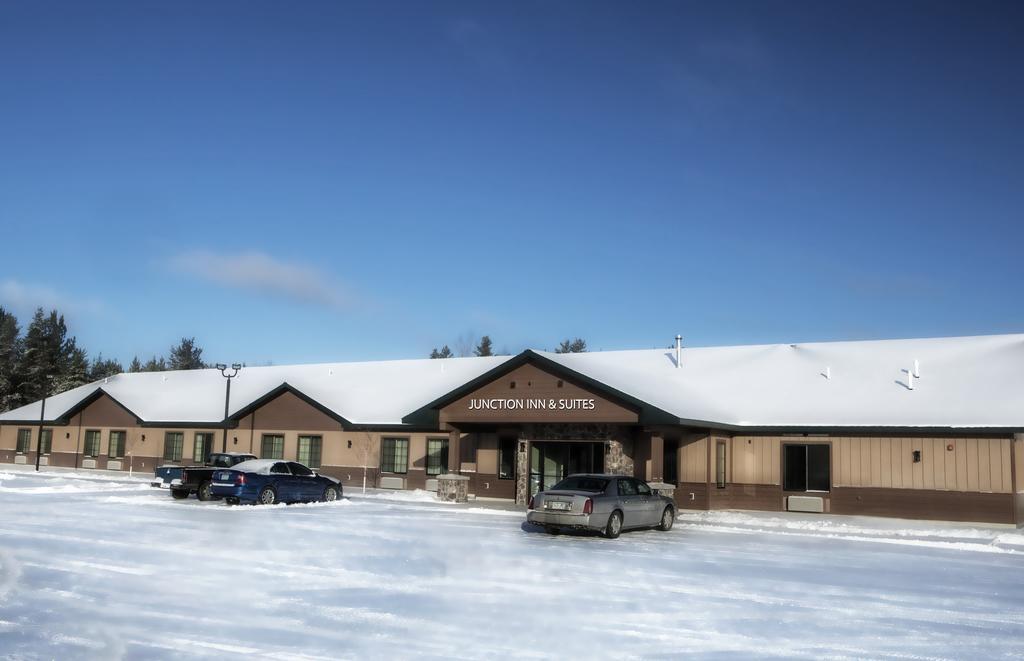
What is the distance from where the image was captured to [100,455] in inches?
2019

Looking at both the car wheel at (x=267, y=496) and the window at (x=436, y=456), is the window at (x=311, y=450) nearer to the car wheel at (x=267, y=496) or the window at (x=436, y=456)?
the window at (x=436, y=456)

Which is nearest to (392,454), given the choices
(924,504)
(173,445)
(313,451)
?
(313,451)

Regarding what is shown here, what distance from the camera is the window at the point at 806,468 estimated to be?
30422mm

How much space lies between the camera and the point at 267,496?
29.4 metres

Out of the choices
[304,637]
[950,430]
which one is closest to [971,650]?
[304,637]

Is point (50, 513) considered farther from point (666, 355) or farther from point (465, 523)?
point (666, 355)

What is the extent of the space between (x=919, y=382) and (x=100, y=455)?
41.4m

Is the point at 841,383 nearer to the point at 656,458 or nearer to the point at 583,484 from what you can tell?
the point at 656,458

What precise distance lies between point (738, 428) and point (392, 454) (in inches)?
607

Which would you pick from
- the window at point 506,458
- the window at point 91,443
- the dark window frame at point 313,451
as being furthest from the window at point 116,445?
the window at point 506,458

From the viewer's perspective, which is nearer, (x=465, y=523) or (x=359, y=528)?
(x=359, y=528)

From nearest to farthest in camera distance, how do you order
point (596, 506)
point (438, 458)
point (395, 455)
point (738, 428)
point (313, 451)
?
point (596, 506)
point (738, 428)
point (438, 458)
point (395, 455)
point (313, 451)

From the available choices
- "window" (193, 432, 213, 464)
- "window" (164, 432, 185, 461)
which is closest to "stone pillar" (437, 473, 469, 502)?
"window" (193, 432, 213, 464)

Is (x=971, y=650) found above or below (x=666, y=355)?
below
